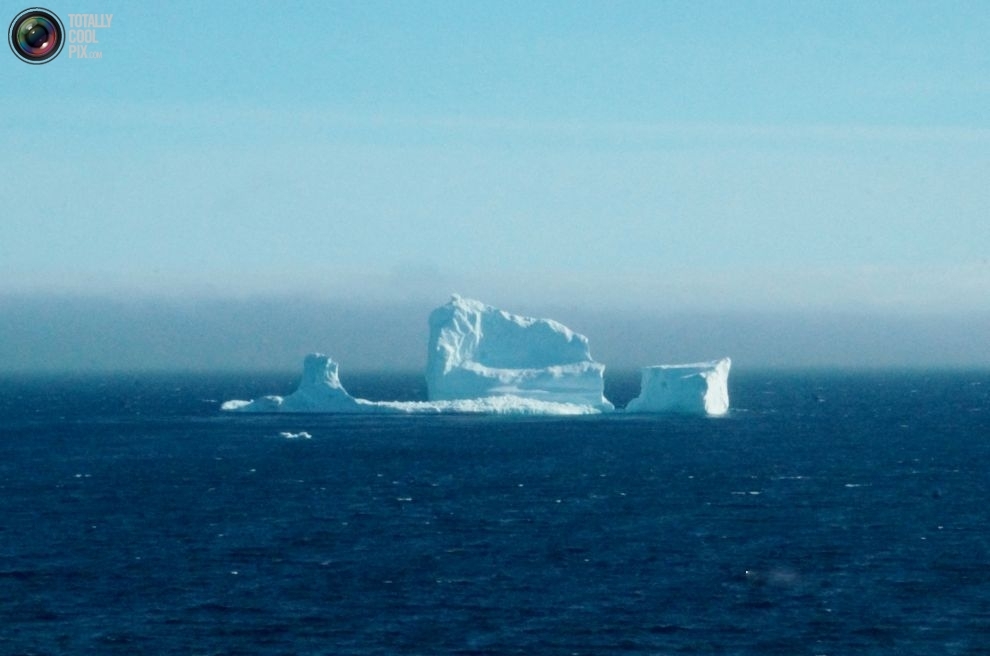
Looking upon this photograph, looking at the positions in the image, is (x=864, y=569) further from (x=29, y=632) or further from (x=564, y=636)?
(x=29, y=632)

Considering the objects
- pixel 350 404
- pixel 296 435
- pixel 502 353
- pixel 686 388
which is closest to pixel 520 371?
pixel 502 353

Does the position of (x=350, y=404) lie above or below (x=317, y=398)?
below

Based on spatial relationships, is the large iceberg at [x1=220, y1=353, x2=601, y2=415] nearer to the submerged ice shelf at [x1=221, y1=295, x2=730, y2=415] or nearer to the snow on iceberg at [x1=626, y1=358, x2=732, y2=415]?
the submerged ice shelf at [x1=221, y1=295, x2=730, y2=415]

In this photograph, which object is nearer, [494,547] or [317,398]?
[494,547]

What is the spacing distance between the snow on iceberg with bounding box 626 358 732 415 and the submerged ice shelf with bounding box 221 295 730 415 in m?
0.08

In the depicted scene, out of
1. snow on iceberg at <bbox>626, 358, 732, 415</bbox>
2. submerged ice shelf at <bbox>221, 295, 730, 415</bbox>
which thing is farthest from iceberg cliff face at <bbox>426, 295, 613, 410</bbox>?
snow on iceberg at <bbox>626, 358, 732, 415</bbox>

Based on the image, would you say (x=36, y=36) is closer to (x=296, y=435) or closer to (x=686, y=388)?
(x=296, y=435)

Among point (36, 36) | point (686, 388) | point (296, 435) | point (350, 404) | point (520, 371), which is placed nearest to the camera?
point (36, 36)

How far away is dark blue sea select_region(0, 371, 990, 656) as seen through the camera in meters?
27.2

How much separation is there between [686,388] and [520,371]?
13278 millimetres

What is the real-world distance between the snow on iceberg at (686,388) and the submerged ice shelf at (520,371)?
0.27 feet

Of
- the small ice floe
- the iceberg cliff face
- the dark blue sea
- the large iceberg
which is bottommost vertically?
the dark blue sea

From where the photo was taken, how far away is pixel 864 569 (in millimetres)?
34062

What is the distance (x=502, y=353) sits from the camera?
93.1m
